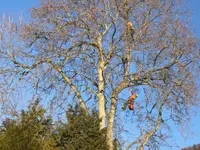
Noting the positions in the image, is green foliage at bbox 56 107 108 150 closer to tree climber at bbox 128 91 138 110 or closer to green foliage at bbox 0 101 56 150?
green foliage at bbox 0 101 56 150

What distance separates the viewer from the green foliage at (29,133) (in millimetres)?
14211

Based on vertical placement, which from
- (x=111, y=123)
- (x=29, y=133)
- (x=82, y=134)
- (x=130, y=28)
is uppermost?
(x=130, y=28)

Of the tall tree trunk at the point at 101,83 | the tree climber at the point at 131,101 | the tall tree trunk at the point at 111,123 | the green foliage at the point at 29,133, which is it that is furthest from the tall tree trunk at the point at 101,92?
the green foliage at the point at 29,133

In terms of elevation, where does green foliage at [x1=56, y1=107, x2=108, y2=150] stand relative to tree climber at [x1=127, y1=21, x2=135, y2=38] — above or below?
below

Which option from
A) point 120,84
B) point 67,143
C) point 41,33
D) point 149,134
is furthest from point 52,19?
point 149,134

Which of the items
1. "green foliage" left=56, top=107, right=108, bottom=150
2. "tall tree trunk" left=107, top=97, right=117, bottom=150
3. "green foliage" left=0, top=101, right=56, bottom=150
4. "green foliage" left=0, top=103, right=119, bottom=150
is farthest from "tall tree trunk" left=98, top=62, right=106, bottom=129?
"green foliage" left=0, top=101, right=56, bottom=150

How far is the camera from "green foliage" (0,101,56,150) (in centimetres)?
1421

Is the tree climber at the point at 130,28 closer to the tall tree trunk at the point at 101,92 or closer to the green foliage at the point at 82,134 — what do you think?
the tall tree trunk at the point at 101,92

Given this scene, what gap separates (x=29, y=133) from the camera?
14.6 meters

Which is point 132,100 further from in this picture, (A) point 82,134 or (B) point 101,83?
(A) point 82,134

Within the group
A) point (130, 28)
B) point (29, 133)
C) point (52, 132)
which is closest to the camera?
point (29, 133)

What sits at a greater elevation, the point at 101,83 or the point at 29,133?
the point at 101,83

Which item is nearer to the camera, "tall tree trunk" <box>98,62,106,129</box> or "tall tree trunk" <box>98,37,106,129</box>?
"tall tree trunk" <box>98,62,106,129</box>

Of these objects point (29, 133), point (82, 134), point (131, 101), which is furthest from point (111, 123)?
point (29, 133)
